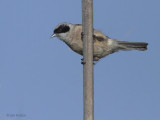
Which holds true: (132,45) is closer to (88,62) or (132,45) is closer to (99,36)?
(99,36)

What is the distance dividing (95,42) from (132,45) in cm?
65

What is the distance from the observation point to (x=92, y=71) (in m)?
3.33

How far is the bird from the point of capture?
507 cm

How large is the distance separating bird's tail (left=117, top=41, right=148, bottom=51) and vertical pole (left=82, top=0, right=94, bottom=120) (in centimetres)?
184

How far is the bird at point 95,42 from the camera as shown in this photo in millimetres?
5074

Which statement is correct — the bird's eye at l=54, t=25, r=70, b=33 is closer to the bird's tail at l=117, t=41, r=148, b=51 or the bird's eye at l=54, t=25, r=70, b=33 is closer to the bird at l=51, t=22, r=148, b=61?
the bird at l=51, t=22, r=148, b=61

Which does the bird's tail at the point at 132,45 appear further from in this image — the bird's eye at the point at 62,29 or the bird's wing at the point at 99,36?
the bird's eye at the point at 62,29

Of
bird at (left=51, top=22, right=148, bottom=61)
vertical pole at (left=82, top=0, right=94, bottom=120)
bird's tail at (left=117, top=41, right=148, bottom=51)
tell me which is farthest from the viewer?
bird's tail at (left=117, top=41, right=148, bottom=51)

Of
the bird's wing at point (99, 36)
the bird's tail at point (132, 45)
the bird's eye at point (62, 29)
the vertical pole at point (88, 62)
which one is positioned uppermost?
the bird's eye at point (62, 29)

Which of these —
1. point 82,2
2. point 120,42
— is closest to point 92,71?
point 82,2

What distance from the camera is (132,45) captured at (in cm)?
547

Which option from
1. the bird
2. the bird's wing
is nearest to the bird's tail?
the bird

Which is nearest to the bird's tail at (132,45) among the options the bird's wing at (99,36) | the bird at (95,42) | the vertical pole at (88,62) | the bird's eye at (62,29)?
the bird at (95,42)

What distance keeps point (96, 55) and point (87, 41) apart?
1.63 meters
